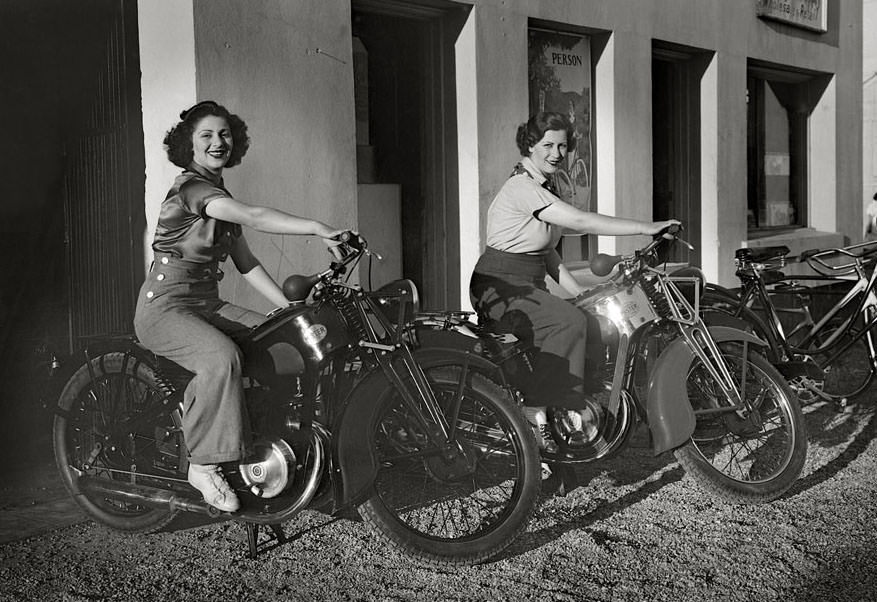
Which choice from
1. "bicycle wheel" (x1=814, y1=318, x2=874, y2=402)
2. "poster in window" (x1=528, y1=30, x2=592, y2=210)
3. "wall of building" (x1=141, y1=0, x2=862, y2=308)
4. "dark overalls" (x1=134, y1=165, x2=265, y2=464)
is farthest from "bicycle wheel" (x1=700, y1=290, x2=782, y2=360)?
"dark overalls" (x1=134, y1=165, x2=265, y2=464)

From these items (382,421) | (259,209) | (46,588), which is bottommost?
(46,588)

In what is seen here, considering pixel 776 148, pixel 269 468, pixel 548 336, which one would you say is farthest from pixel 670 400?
pixel 776 148

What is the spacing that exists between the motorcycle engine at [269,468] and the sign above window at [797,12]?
933cm

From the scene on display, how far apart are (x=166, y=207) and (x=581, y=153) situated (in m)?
5.97

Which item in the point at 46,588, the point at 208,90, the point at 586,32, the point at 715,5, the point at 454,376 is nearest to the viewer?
the point at 46,588

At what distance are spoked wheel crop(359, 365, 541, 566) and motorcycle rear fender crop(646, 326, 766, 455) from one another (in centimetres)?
86

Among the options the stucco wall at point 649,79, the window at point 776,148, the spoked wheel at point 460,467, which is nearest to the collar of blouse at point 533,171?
the spoked wheel at point 460,467

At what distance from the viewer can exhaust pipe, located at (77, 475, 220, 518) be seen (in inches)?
173

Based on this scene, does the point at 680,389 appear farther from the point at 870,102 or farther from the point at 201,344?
the point at 870,102

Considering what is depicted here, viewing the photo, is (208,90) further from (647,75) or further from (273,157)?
(647,75)

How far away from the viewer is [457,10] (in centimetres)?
854

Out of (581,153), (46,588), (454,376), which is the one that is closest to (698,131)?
(581,153)

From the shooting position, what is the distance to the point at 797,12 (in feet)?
42.0

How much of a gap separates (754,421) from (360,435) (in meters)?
1.92
